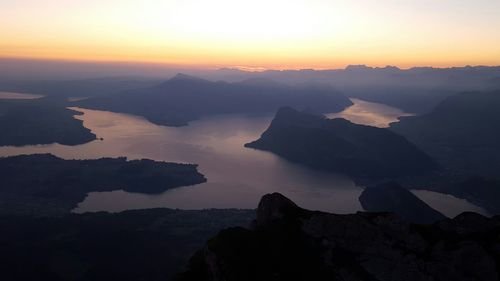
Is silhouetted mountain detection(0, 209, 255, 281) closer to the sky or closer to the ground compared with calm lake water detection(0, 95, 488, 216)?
closer to the sky

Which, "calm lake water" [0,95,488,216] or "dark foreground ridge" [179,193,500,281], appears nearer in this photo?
"dark foreground ridge" [179,193,500,281]

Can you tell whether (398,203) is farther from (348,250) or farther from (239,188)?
(348,250)

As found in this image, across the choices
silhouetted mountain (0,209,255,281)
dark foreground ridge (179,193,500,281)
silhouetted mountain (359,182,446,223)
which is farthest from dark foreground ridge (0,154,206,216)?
dark foreground ridge (179,193,500,281)

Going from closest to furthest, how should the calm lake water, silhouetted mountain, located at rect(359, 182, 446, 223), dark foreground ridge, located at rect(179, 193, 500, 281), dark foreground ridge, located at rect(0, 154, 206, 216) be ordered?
dark foreground ridge, located at rect(179, 193, 500, 281), silhouetted mountain, located at rect(359, 182, 446, 223), dark foreground ridge, located at rect(0, 154, 206, 216), the calm lake water

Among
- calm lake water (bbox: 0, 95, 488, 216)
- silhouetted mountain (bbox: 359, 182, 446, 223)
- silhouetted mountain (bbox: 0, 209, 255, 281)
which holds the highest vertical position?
silhouetted mountain (bbox: 359, 182, 446, 223)

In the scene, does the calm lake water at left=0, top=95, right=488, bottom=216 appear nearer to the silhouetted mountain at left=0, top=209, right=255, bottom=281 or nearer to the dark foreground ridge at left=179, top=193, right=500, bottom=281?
the silhouetted mountain at left=0, top=209, right=255, bottom=281

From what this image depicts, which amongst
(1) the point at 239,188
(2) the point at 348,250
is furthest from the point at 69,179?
(2) the point at 348,250
